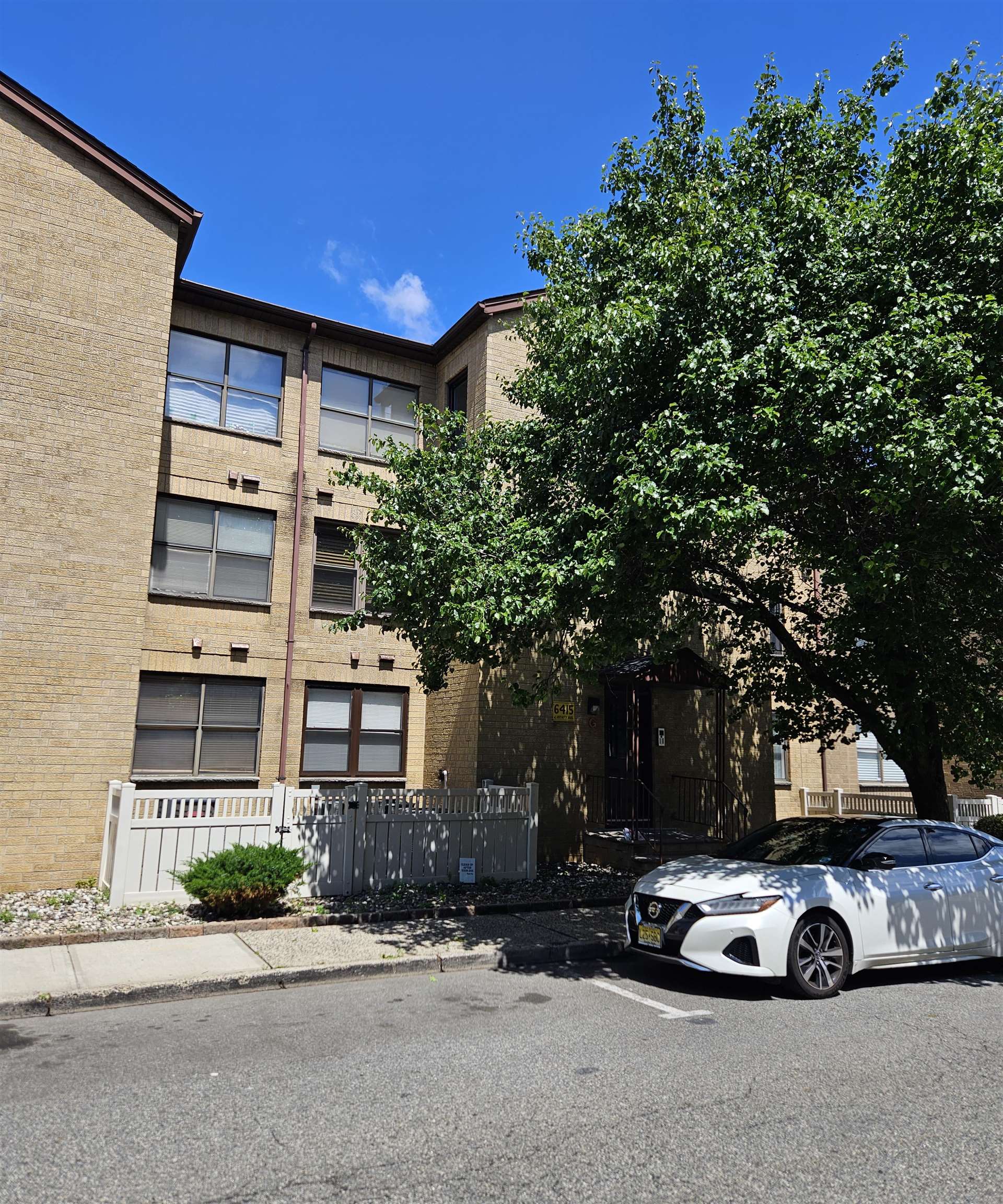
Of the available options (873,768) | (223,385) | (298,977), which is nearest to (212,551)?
(223,385)

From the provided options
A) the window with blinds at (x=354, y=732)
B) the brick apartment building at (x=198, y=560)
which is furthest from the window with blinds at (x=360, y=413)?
the window with blinds at (x=354, y=732)

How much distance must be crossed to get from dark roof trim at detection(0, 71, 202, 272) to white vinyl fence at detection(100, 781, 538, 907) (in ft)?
28.3

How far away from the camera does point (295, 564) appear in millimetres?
14906

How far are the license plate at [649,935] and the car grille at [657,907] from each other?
4cm

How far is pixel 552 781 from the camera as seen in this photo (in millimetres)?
14750

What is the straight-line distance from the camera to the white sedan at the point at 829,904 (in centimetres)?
732

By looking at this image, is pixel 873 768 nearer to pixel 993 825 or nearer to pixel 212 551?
pixel 993 825

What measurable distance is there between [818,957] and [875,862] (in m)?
1.18

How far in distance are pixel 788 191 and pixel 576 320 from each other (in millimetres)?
2541

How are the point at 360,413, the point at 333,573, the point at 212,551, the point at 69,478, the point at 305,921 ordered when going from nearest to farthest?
the point at 305,921
the point at 69,478
the point at 212,551
the point at 333,573
the point at 360,413

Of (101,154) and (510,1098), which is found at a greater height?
(101,154)

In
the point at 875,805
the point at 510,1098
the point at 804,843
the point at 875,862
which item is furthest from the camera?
the point at 875,805

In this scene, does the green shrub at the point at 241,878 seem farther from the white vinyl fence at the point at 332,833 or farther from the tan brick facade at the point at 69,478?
the tan brick facade at the point at 69,478

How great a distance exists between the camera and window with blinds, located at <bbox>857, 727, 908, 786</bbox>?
68.7ft
